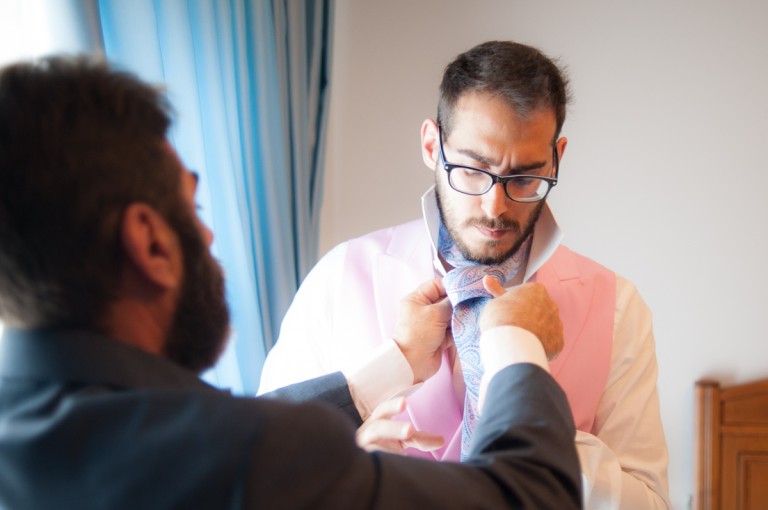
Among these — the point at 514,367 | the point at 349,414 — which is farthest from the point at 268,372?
the point at 514,367

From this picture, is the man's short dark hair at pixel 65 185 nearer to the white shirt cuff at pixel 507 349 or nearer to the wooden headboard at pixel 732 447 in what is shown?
the white shirt cuff at pixel 507 349

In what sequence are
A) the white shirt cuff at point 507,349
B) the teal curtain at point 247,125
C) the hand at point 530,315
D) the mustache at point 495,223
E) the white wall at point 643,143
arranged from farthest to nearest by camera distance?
the white wall at point 643,143 → the teal curtain at point 247,125 → the mustache at point 495,223 → the hand at point 530,315 → the white shirt cuff at point 507,349

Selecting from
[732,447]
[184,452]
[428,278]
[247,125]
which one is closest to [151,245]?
[184,452]

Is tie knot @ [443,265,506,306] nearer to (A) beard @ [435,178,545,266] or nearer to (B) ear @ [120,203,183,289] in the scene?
(A) beard @ [435,178,545,266]

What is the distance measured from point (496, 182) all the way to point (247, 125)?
33.5 inches

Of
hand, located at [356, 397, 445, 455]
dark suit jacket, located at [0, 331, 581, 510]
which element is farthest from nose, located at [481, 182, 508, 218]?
dark suit jacket, located at [0, 331, 581, 510]

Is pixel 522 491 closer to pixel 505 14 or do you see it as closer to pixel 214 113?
pixel 214 113

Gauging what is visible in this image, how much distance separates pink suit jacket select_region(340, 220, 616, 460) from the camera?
4.70 feet

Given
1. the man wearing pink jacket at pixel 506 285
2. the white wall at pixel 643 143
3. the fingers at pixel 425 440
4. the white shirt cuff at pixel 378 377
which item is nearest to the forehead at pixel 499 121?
the man wearing pink jacket at pixel 506 285

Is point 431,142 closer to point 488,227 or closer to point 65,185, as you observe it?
point 488,227

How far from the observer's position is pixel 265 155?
6.75 ft

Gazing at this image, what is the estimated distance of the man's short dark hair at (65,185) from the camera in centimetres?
74

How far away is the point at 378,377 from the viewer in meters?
1.35

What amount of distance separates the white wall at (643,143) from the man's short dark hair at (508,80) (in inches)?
44.6
